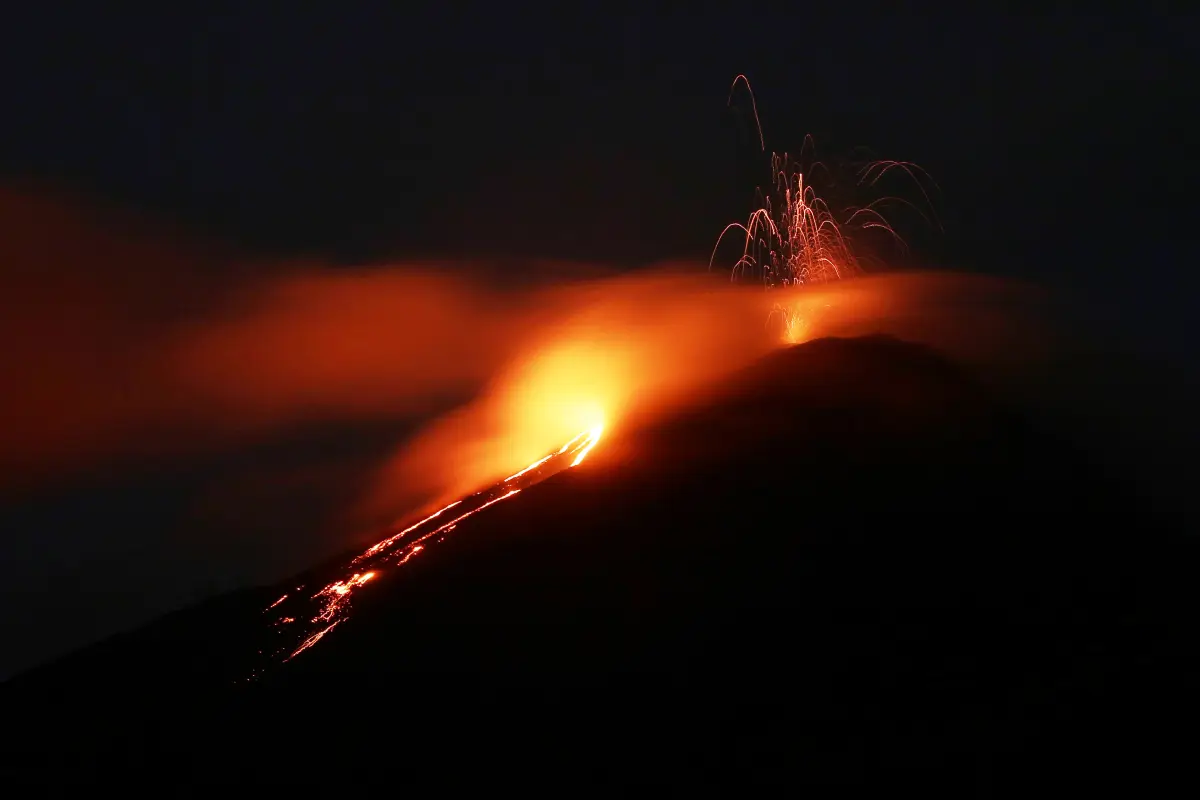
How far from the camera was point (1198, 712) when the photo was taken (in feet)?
31.9

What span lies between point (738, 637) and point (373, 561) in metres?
10.2

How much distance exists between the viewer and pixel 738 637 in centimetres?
1452

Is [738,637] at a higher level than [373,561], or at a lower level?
lower

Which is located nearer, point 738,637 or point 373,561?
point 738,637

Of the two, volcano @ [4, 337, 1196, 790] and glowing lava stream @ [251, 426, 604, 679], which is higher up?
glowing lava stream @ [251, 426, 604, 679]

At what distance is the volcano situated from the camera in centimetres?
1136

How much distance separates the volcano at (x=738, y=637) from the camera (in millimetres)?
11359

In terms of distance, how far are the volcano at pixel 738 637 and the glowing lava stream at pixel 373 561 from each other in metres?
0.61

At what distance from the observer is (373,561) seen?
68.4ft

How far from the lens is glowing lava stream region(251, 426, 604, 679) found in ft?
59.7

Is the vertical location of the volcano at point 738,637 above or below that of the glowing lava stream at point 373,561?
below

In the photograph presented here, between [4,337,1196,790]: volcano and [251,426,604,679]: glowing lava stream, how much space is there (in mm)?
606

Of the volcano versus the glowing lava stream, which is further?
the glowing lava stream

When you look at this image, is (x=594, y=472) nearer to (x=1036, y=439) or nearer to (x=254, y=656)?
(x=254, y=656)
